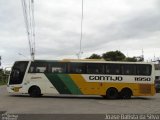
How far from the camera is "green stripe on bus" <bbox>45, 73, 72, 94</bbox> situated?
30031mm

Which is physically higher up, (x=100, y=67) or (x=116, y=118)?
(x=100, y=67)

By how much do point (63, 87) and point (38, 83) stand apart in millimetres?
1792

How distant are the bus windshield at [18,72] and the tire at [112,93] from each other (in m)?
6.22

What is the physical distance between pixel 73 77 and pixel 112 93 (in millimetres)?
3106

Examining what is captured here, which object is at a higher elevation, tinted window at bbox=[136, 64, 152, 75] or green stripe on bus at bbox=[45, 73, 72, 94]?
tinted window at bbox=[136, 64, 152, 75]

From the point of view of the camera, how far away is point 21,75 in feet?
98.7

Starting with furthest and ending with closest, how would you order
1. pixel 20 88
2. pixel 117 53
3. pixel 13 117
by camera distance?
pixel 117 53, pixel 20 88, pixel 13 117

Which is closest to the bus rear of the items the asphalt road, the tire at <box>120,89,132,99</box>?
the asphalt road

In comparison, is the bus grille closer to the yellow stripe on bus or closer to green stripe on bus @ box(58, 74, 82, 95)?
the yellow stripe on bus

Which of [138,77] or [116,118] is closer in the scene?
[116,118]

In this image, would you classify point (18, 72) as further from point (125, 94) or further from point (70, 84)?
point (125, 94)

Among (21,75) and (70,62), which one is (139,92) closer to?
(70,62)

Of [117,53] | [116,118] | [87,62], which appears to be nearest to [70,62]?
[87,62]

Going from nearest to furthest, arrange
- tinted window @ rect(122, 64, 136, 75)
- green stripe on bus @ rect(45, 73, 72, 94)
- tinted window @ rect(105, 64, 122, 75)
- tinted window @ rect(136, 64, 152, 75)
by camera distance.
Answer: green stripe on bus @ rect(45, 73, 72, 94) → tinted window @ rect(105, 64, 122, 75) → tinted window @ rect(122, 64, 136, 75) → tinted window @ rect(136, 64, 152, 75)
